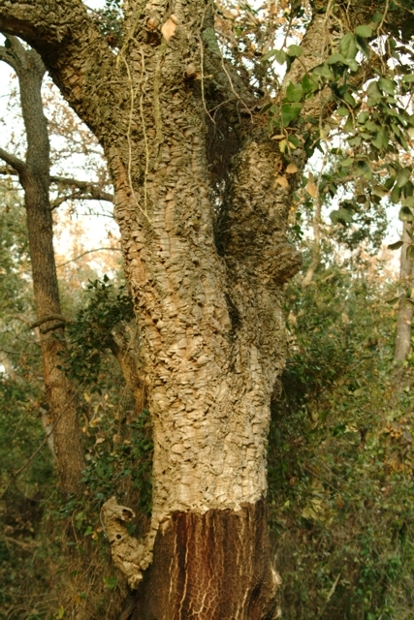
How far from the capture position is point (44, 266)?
7.40 metres

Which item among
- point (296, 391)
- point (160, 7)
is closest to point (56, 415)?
point (296, 391)

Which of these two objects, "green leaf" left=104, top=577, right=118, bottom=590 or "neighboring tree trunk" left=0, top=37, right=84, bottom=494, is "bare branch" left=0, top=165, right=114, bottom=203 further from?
"green leaf" left=104, top=577, right=118, bottom=590

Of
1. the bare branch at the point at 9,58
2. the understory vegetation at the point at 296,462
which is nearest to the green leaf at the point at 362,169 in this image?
the understory vegetation at the point at 296,462

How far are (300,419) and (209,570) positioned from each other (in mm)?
2700

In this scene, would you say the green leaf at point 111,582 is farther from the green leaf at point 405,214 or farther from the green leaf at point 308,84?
the green leaf at point 308,84

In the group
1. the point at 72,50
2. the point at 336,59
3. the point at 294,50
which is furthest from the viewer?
the point at 72,50

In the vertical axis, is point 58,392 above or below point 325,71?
below

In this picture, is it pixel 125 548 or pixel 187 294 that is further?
pixel 125 548

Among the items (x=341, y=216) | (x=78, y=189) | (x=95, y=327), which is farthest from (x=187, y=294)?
(x=78, y=189)

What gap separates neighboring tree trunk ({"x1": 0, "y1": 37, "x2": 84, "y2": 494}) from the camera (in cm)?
698

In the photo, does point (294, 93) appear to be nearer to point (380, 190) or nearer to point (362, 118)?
point (362, 118)

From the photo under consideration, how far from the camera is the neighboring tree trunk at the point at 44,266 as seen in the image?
6.98 m

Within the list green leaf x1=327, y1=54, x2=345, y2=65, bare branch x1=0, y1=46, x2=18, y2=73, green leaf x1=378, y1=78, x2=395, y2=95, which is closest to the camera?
green leaf x1=327, y1=54, x2=345, y2=65

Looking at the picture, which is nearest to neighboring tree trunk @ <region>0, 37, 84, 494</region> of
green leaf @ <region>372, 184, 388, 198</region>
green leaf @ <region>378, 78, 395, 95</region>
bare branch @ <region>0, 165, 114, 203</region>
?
bare branch @ <region>0, 165, 114, 203</region>
